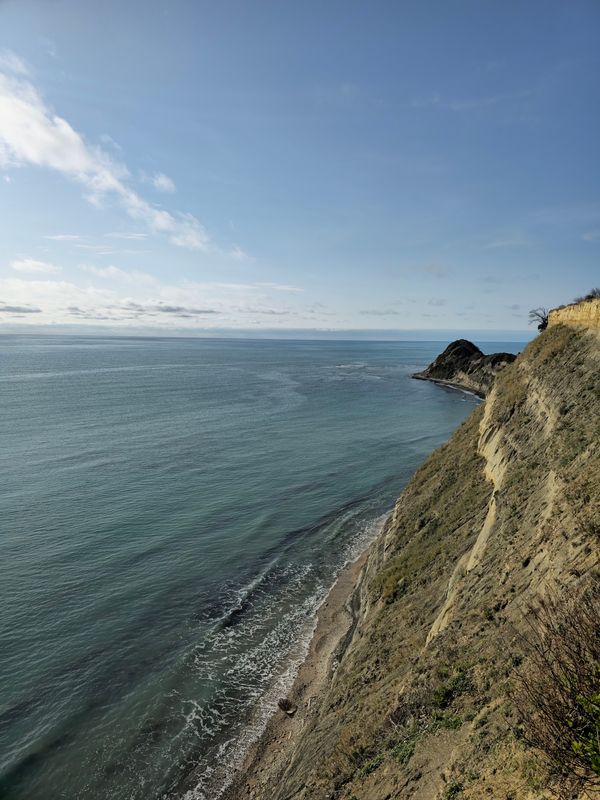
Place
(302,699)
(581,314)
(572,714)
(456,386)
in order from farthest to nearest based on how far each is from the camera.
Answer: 1. (456,386)
2. (581,314)
3. (302,699)
4. (572,714)

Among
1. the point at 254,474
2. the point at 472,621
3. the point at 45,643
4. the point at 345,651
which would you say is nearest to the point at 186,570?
the point at 45,643

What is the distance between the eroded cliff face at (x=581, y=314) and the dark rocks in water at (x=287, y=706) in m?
26.5

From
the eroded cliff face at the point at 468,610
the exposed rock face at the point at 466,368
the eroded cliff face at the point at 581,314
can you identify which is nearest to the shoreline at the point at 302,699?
the eroded cliff face at the point at 468,610

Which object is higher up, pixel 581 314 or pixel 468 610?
pixel 581 314

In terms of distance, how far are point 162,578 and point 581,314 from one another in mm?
32891

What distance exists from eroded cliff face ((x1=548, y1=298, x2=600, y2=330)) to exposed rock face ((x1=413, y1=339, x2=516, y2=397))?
87959mm

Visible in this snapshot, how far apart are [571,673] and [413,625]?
12.3 m

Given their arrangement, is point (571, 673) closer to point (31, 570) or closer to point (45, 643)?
point (45, 643)

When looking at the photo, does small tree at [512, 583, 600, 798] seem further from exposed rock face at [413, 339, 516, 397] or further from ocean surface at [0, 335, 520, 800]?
exposed rock face at [413, 339, 516, 397]

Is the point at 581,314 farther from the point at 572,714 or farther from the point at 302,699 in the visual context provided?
the point at 572,714

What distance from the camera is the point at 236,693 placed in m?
22.6

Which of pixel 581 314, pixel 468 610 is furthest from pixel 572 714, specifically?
pixel 581 314

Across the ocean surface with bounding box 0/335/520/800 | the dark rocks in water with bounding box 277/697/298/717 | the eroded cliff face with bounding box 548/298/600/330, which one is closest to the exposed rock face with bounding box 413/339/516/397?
the ocean surface with bounding box 0/335/520/800

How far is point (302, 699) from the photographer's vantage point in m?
22.0
